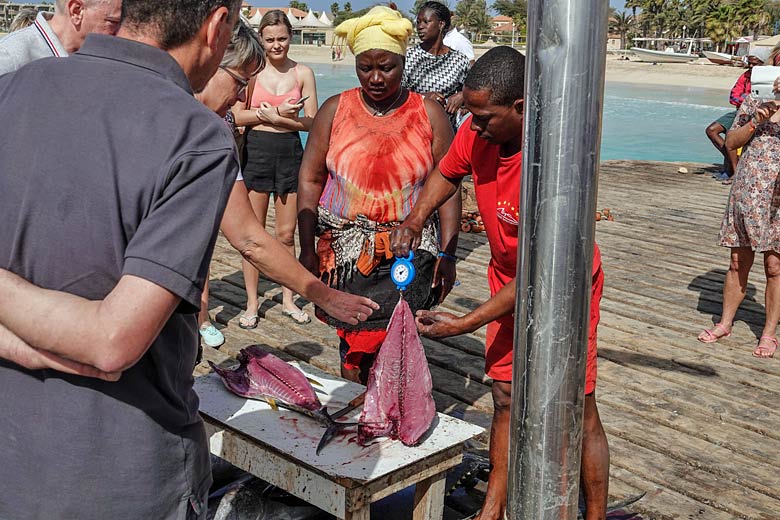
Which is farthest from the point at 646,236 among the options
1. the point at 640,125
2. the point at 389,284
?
the point at 640,125

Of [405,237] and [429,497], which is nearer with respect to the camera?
[429,497]

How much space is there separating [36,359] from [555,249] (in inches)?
42.6

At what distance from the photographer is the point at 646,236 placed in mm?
9195

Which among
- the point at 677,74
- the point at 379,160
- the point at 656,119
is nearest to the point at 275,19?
the point at 379,160

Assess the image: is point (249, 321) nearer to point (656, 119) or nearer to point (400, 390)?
point (400, 390)

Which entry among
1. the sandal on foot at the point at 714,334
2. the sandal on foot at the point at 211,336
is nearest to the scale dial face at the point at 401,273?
the sandal on foot at the point at 211,336

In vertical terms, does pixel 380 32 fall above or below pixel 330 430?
above

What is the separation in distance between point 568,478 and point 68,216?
1.23 m

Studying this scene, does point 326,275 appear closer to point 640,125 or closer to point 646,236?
point 646,236

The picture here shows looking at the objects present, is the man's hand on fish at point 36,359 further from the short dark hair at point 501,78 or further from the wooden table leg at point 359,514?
the short dark hair at point 501,78

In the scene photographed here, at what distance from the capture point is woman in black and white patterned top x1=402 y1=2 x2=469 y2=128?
7.42 meters

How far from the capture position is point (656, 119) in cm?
3641

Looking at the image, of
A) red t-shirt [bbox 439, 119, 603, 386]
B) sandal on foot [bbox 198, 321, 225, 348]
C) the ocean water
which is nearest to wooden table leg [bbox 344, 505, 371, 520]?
red t-shirt [bbox 439, 119, 603, 386]

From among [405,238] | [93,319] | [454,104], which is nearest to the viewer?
[93,319]
